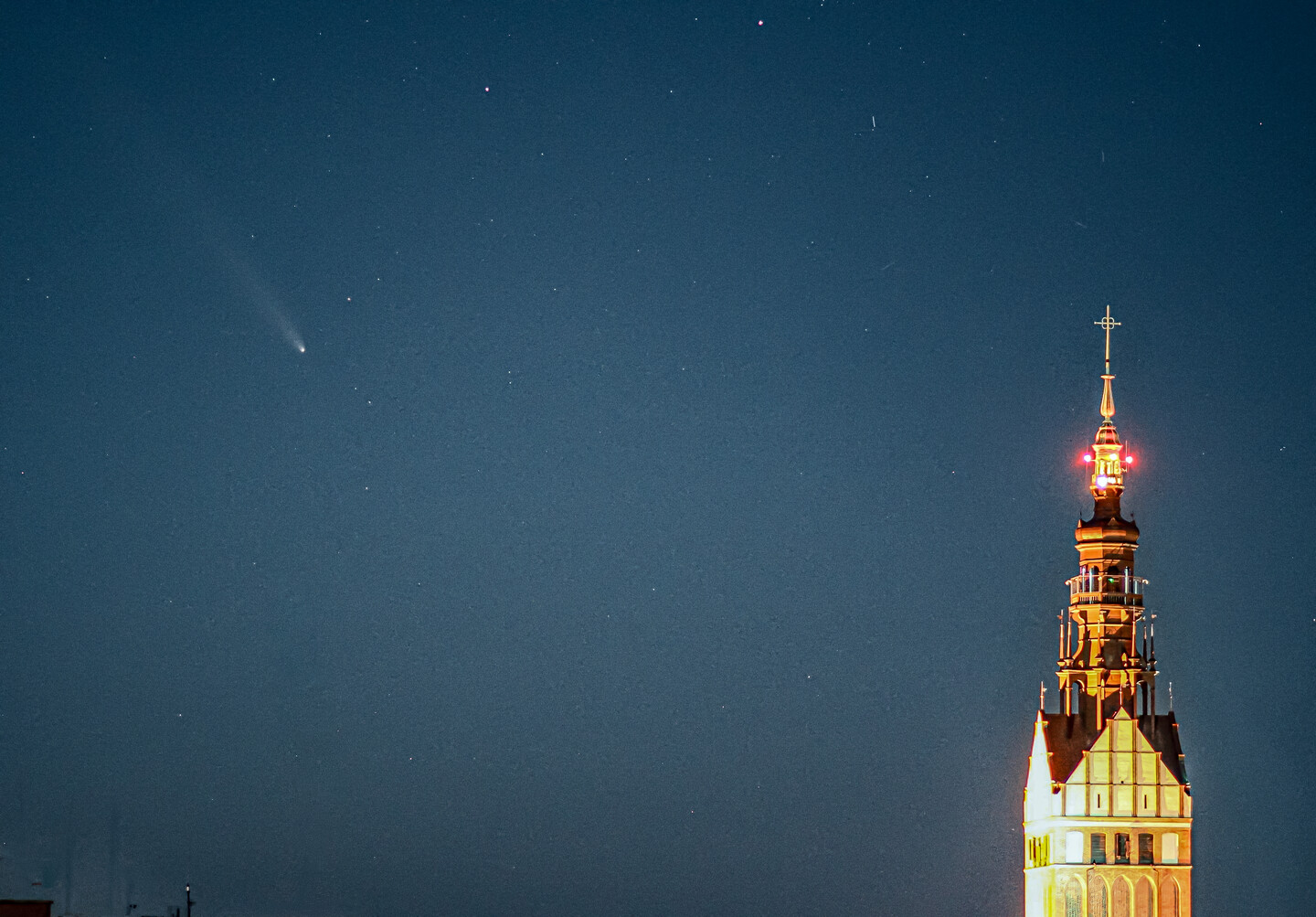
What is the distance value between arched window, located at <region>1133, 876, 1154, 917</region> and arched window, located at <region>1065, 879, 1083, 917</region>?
337 centimetres

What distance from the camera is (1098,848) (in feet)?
519

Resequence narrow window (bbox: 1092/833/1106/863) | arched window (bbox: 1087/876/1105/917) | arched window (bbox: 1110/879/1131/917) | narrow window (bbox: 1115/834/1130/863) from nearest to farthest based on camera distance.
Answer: arched window (bbox: 1087/876/1105/917) → arched window (bbox: 1110/879/1131/917) → narrow window (bbox: 1092/833/1106/863) → narrow window (bbox: 1115/834/1130/863)

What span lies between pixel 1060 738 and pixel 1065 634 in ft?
23.3

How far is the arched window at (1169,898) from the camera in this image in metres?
156

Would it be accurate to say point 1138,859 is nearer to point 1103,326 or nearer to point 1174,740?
point 1174,740

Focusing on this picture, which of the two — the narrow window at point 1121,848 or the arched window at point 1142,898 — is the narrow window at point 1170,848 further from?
the narrow window at point 1121,848

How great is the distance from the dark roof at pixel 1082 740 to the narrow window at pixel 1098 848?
13.5 ft

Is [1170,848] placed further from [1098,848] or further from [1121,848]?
[1098,848]

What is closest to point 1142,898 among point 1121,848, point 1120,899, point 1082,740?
point 1120,899

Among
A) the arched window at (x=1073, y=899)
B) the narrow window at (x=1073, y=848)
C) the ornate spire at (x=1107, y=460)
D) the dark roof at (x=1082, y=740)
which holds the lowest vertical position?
the arched window at (x=1073, y=899)

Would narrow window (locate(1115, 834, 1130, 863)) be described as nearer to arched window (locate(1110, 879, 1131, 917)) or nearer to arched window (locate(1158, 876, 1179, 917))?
arched window (locate(1110, 879, 1131, 917))

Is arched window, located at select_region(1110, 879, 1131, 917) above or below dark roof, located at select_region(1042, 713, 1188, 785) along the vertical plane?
below

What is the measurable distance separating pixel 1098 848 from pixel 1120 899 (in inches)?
134

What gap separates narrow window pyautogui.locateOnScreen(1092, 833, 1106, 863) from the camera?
158m
